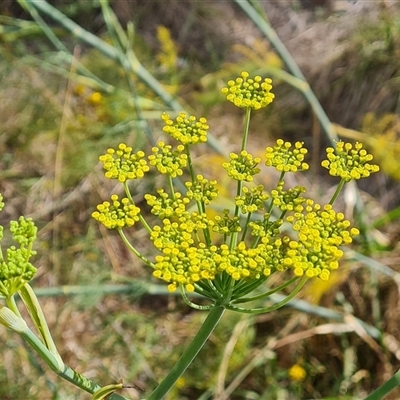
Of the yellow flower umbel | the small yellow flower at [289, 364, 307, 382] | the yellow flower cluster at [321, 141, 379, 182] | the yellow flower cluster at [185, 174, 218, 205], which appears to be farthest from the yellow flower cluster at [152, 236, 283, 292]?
the small yellow flower at [289, 364, 307, 382]

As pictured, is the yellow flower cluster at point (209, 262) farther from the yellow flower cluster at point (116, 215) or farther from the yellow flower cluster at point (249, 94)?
the yellow flower cluster at point (249, 94)

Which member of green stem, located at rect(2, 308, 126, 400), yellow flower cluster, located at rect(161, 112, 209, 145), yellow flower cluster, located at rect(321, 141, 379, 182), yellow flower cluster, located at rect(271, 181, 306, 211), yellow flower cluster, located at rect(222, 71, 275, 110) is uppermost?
yellow flower cluster, located at rect(222, 71, 275, 110)

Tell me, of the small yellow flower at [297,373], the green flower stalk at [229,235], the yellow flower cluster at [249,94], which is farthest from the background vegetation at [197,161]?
the green flower stalk at [229,235]

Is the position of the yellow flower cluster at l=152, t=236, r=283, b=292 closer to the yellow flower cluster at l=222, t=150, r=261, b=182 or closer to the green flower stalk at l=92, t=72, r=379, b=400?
the green flower stalk at l=92, t=72, r=379, b=400

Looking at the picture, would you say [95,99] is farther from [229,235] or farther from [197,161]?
[229,235]

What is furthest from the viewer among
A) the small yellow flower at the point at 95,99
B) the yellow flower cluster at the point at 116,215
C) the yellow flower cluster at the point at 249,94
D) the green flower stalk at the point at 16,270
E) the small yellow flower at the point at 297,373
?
the small yellow flower at the point at 95,99

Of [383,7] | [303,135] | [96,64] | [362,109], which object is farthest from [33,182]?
[383,7]
